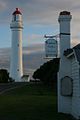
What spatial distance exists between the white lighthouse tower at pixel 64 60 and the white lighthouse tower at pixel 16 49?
9587 cm

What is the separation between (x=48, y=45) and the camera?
21859 millimetres

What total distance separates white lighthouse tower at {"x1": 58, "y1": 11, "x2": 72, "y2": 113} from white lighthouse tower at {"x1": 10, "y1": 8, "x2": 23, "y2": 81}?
315 feet

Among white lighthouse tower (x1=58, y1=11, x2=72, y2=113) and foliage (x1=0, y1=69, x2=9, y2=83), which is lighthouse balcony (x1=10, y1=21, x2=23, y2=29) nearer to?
foliage (x1=0, y1=69, x2=9, y2=83)

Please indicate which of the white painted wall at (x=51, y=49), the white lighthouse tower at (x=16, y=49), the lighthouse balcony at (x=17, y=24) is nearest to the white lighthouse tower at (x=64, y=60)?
the white painted wall at (x=51, y=49)

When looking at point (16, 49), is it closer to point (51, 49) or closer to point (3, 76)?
point (3, 76)

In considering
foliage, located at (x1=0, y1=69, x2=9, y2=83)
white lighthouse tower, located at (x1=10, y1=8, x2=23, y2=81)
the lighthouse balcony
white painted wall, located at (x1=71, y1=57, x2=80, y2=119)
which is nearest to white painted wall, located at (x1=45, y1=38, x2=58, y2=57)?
white painted wall, located at (x1=71, y1=57, x2=80, y2=119)

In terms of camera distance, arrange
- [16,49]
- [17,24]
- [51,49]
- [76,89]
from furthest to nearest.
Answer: [17,24]
[16,49]
[51,49]
[76,89]

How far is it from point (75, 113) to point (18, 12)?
106 metres

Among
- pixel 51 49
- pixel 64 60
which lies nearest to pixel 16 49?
pixel 64 60

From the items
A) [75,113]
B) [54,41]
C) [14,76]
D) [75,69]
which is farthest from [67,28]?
[14,76]

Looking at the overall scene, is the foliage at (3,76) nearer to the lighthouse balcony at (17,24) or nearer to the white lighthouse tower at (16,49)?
the white lighthouse tower at (16,49)

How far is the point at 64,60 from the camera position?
75.0 ft

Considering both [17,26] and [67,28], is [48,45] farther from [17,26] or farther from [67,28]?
[17,26]

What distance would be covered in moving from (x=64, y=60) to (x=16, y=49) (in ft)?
330
